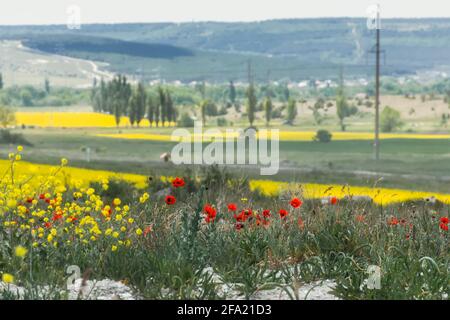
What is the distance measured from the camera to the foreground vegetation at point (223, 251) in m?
9.13

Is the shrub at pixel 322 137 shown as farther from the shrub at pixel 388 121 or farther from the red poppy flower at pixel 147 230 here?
the red poppy flower at pixel 147 230

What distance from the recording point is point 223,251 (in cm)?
1002

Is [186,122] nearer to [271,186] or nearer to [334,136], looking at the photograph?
[334,136]

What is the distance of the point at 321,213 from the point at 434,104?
13394 cm

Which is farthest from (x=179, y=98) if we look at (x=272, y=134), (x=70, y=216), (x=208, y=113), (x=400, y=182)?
(x=70, y=216)

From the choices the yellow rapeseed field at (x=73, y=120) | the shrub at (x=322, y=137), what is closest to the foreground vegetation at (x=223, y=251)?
the shrub at (x=322, y=137)

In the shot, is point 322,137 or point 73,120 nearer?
point 322,137

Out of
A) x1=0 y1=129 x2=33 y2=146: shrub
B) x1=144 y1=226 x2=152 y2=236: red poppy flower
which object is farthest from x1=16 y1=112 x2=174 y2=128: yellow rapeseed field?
x1=144 y1=226 x2=152 y2=236: red poppy flower

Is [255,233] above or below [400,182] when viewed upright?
above

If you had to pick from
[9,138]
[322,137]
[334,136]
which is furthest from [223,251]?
[334,136]

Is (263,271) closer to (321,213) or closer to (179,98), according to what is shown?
(321,213)

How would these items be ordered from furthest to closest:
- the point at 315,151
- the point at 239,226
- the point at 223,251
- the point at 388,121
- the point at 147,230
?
the point at 388,121, the point at 315,151, the point at 147,230, the point at 239,226, the point at 223,251
